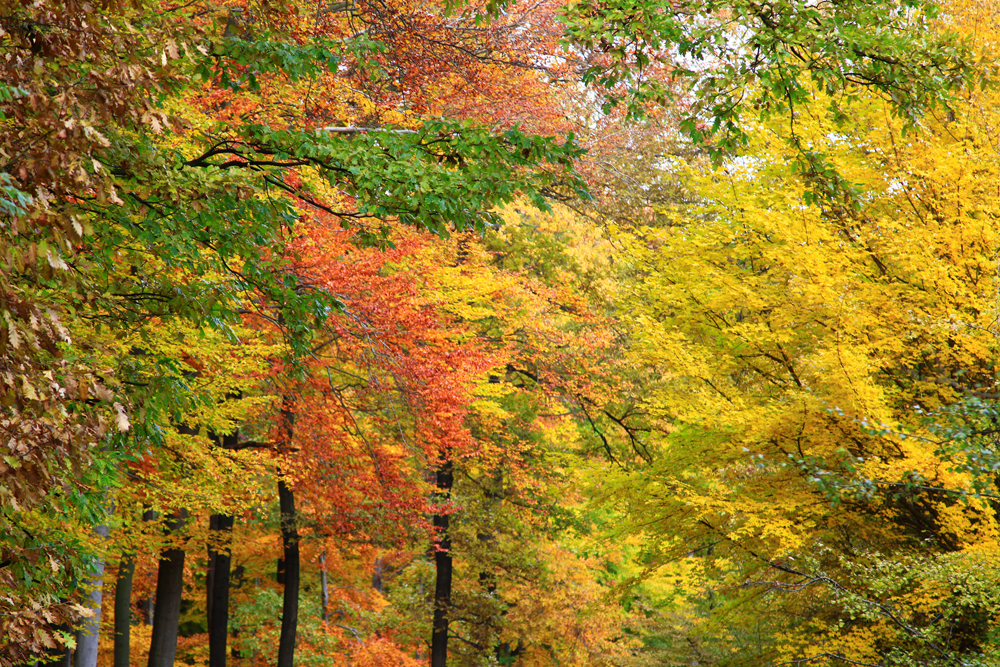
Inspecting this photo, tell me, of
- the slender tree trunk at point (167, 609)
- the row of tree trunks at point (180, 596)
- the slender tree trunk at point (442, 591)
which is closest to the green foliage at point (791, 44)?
the row of tree trunks at point (180, 596)

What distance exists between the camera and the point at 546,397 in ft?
52.3

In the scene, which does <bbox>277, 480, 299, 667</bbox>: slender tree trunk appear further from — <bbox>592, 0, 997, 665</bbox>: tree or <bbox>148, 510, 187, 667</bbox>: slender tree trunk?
<bbox>592, 0, 997, 665</bbox>: tree

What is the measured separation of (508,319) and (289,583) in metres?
6.10

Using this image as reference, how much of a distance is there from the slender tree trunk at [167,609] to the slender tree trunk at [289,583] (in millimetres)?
1942

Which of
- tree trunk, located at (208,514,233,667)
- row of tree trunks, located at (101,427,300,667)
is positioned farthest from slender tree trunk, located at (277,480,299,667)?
tree trunk, located at (208,514,233,667)

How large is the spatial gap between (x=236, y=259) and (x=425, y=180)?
17.7 ft

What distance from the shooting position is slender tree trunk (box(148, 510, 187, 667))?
12508mm

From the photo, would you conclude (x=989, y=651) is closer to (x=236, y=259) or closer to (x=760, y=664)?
(x=760, y=664)

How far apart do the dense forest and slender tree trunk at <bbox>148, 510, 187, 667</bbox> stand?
0.05 m

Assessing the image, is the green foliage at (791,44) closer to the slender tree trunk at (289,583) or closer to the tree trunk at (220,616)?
the slender tree trunk at (289,583)

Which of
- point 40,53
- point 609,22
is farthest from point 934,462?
point 40,53

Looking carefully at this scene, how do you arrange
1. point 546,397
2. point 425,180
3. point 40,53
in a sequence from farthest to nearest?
point 546,397 < point 425,180 < point 40,53

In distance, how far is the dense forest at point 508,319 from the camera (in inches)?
179

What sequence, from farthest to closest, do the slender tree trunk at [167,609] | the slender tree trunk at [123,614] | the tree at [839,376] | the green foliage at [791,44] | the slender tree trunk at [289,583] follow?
the slender tree trunk at [289,583] → the slender tree trunk at [123,614] → the slender tree trunk at [167,609] → the tree at [839,376] → the green foliage at [791,44]
